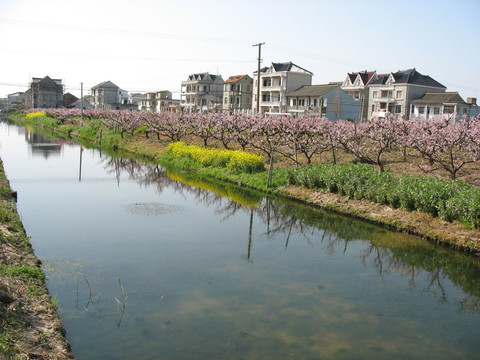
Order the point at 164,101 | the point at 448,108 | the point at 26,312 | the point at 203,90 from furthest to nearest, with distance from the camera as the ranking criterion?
the point at 164,101 → the point at 203,90 → the point at 448,108 → the point at 26,312

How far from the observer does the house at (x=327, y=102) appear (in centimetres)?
6159

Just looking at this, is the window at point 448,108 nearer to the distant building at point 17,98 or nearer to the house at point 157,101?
the house at point 157,101

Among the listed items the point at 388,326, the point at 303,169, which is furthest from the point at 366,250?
the point at 303,169

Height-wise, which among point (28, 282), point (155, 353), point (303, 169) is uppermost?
point (303, 169)

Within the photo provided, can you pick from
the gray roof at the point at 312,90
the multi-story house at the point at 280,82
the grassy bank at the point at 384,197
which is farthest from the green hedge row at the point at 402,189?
the multi-story house at the point at 280,82

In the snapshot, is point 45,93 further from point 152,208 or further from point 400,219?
point 400,219

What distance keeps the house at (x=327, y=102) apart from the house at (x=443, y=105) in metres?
8.52

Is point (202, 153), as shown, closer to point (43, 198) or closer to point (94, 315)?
point (43, 198)

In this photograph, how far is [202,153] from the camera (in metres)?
31.7

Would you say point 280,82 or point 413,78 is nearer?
point 413,78

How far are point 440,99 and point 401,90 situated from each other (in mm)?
6358

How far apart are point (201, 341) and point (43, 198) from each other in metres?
14.6

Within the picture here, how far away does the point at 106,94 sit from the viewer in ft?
392

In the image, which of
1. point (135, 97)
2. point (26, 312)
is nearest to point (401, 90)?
point (26, 312)
